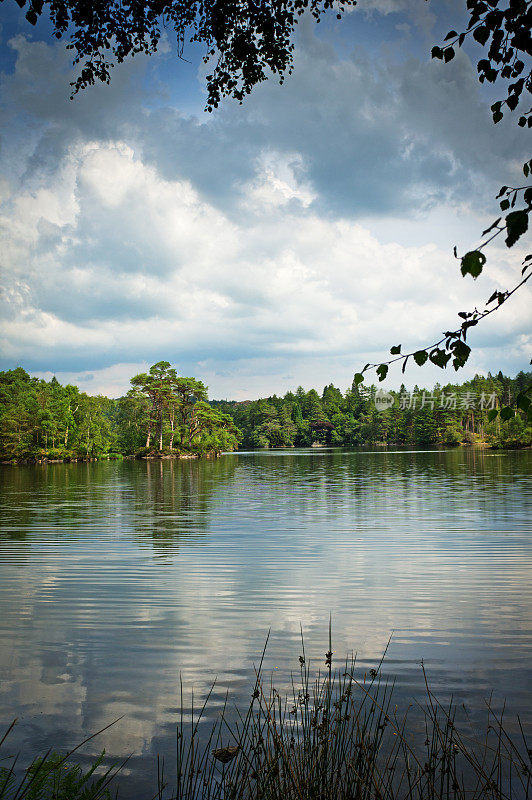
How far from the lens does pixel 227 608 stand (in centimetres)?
611

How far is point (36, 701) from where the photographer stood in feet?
12.6

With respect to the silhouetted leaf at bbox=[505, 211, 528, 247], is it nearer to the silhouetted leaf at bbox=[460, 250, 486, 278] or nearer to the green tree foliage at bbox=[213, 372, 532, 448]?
the silhouetted leaf at bbox=[460, 250, 486, 278]

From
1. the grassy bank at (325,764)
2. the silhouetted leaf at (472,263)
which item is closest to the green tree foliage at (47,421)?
the grassy bank at (325,764)

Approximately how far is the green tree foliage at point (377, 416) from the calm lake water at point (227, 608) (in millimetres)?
63235

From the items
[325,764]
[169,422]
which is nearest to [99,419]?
[169,422]

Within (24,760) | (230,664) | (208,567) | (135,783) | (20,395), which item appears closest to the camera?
(135,783)

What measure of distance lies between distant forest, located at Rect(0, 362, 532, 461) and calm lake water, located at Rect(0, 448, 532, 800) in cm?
2033

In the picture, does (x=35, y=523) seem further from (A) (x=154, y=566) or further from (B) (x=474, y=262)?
(B) (x=474, y=262)

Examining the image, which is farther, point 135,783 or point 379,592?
point 379,592

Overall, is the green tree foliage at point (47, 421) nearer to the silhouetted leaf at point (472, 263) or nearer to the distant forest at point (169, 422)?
the distant forest at point (169, 422)

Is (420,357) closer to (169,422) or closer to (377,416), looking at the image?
(169,422)

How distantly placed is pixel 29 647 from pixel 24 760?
1926mm

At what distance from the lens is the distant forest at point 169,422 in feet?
170

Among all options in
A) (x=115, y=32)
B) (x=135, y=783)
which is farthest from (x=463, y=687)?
(x=115, y=32)
